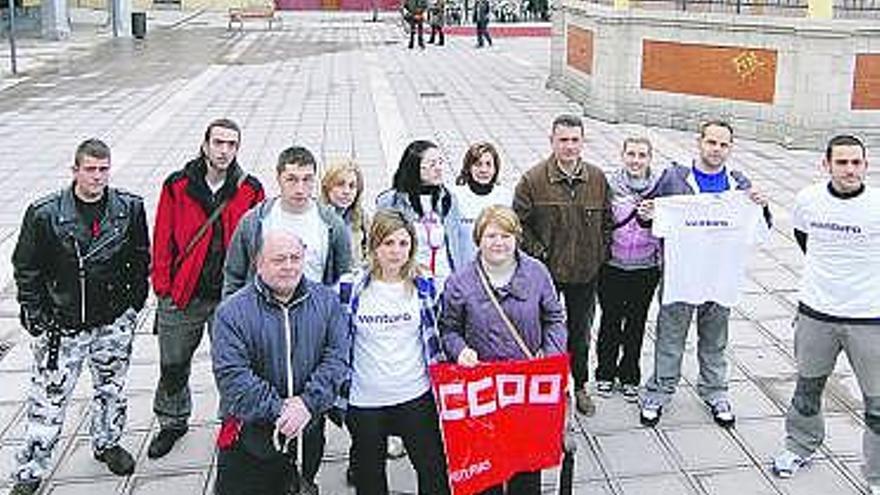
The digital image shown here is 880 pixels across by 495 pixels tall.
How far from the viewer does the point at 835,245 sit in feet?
17.7

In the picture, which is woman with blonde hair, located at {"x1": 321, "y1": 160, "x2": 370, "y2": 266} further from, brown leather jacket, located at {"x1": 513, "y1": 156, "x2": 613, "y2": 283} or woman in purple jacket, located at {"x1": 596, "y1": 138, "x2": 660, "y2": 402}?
woman in purple jacket, located at {"x1": 596, "y1": 138, "x2": 660, "y2": 402}

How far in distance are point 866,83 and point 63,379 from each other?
1321cm

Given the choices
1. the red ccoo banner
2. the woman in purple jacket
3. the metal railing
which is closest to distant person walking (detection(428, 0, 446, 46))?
the metal railing

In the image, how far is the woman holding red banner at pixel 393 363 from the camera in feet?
15.6

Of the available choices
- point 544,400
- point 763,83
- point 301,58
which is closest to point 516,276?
point 544,400

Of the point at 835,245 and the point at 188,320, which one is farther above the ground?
the point at 835,245

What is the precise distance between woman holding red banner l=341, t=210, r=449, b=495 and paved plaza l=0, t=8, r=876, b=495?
810mm

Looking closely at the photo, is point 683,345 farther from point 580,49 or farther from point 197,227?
point 580,49

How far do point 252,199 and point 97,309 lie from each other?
1012 mm

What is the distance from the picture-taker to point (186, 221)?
5598 mm

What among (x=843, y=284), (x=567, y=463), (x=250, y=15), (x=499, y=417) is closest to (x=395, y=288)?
(x=499, y=417)

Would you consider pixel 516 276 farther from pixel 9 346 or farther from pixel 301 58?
pixel 301 58

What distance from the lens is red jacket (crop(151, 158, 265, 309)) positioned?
18.3ft

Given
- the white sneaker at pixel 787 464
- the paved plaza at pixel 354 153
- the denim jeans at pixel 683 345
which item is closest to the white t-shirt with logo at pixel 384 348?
the paved plaza at pixel 354 153
